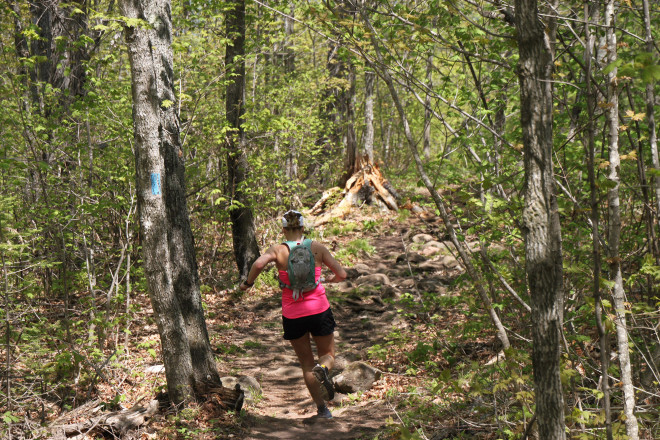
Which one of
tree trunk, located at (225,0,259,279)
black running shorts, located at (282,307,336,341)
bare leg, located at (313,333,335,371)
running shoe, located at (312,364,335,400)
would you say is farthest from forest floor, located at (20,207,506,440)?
black running shorts, located at (282,307,336,341)

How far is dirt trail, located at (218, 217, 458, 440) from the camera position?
5.51 m

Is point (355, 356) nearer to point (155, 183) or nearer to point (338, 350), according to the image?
point (338, 350)

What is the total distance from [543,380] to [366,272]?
9.78 metres

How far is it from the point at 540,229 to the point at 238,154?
9446 millimetres

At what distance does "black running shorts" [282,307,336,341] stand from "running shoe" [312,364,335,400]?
0.37 metres

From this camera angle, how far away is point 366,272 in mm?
12242

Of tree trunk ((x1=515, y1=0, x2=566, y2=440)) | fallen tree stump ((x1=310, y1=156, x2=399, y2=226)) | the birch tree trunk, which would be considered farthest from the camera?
fallen tree stump ((x1=310, y1=156, x2=399, y2=226))

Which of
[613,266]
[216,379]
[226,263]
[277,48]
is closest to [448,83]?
[613,266]

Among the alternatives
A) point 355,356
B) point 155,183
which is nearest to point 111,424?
point 155,183

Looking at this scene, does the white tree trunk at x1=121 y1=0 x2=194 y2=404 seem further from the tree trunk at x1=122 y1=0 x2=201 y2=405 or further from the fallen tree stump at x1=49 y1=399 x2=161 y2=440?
the fallen tree stump at x1=49 y1=399 x2=161 y2=440

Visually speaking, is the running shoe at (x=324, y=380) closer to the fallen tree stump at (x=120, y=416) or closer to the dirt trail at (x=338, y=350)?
the dirt trail at (x=338, y=350)

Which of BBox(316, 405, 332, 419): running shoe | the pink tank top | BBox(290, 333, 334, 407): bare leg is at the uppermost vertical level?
the pink tank top

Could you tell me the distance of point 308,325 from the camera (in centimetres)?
546

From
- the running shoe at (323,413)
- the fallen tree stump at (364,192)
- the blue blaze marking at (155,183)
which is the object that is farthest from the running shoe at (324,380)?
the fallen tree stump at (364,192)
